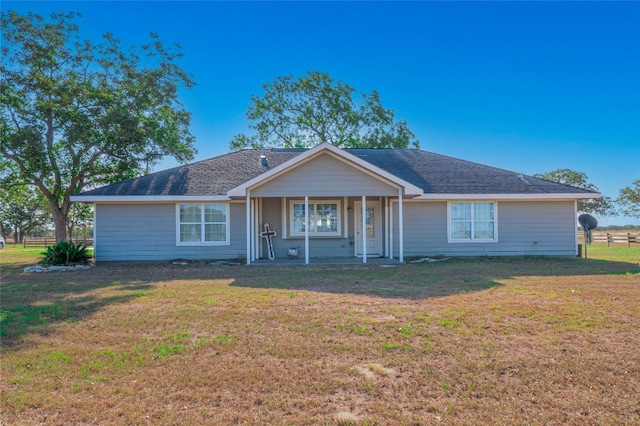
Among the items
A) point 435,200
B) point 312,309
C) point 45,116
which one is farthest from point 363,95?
point 312,309

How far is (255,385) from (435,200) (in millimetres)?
11473

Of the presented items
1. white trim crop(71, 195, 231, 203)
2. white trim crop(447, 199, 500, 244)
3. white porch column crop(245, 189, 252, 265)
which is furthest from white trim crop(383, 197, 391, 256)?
white trim crop(71, 195, 231, 203)

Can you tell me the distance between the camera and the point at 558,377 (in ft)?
11.5

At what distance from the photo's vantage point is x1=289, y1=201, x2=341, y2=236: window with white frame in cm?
1384

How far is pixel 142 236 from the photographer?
13.3 metres

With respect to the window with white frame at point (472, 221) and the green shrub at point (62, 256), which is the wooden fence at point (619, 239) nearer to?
the window with white frame at point (472, 221)

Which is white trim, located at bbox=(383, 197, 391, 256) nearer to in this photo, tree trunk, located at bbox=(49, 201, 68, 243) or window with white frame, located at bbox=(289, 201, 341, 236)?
window with white frame, located at bbox=(289, 201, 341, 236)

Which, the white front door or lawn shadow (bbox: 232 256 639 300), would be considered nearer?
lawn shadow (bbox: 232 256 639 300)

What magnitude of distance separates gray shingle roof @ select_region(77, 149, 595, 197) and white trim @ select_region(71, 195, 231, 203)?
0.47 feet

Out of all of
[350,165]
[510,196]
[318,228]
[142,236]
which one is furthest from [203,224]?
[510,196]

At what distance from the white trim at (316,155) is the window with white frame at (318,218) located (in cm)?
238

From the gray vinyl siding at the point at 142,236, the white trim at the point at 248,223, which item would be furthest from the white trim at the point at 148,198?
the white trim at the point at 248,223

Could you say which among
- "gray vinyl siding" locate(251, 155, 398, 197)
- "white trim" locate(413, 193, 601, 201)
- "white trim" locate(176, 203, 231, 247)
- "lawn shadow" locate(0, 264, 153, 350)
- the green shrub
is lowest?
"lawn shadow" locate(0, 264, 153, 350)

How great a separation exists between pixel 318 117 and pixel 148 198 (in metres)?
20.0
